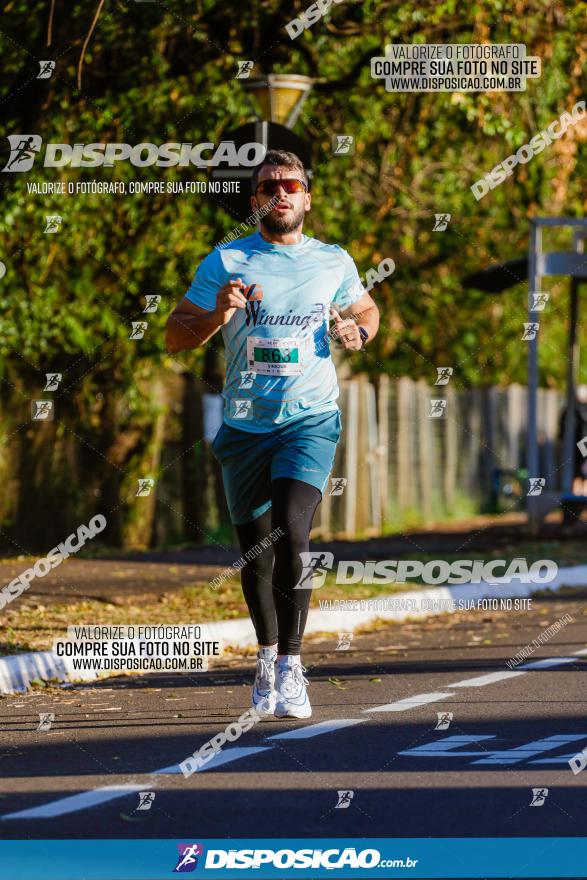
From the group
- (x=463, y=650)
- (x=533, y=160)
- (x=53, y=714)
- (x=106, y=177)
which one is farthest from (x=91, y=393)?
(x=53, y=714)

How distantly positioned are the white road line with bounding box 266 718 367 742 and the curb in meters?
2.17

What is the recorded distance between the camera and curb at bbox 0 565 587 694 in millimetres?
9023

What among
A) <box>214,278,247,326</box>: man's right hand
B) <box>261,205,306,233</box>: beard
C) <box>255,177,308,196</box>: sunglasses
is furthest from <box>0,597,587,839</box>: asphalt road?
<box>255,177,308,196</box>: sunglasses

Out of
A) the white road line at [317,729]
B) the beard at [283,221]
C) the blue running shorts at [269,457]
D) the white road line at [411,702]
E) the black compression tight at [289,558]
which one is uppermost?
the beard at [283,221]

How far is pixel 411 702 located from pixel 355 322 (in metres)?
1.79

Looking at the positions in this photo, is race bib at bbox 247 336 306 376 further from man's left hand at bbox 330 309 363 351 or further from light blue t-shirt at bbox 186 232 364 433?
man's left hand at bbox 330 309 363 351

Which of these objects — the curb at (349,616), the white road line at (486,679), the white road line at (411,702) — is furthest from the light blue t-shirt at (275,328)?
the curb at (349,616)

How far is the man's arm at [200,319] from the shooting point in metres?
7.10

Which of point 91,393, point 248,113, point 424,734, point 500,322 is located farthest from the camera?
point 500,322

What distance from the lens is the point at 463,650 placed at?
1034 cm

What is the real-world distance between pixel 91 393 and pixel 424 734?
12.6m

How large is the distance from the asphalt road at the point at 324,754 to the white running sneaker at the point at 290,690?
84 mm

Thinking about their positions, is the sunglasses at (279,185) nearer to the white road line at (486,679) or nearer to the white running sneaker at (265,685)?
the white running sneaker at (265,685)

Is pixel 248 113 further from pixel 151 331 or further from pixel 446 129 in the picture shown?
pixel 446 129
